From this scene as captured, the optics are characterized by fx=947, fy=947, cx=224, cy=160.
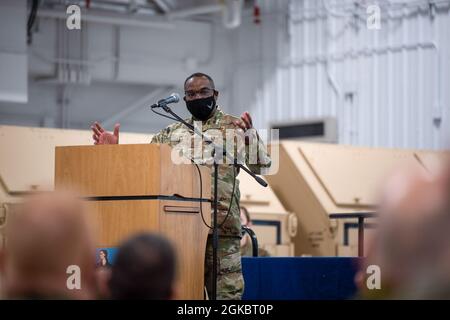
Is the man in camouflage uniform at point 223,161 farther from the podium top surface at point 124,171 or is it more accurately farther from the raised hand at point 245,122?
the podium top surface at point 124,171

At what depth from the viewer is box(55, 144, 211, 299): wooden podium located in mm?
4625

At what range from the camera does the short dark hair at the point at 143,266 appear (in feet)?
6.66

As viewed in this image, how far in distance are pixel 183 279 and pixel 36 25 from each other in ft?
27.0

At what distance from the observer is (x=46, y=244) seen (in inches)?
73.9

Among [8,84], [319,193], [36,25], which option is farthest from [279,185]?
[36,25]

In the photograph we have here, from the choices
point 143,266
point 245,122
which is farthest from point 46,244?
point 245,122

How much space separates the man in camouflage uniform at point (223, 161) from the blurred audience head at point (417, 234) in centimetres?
320

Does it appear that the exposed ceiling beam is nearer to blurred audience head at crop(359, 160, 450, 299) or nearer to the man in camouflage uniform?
the man in camouflage uniform

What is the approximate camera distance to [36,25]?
482 inches

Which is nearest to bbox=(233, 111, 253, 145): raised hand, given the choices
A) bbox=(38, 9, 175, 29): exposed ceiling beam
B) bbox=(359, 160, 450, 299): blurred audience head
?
bbox=(359, 160, 450, 299): blurred audience head

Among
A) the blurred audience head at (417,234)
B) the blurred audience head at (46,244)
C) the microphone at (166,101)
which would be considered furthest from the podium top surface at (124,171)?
the blurred audience head at (417,234)

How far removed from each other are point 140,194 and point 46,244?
2.78m

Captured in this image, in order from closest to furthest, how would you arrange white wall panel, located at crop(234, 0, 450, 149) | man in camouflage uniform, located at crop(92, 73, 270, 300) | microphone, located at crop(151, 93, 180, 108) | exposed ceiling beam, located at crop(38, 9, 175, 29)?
microphone, located at crop(151, 93, 180, 108)
man in camouflage uniform, located at crop(92, 73, 270, 300)
white wall panel, located at crop(234, 0, 450, 149)
exposed ceiling beam, located at crop(38, 9, 175, 29)
